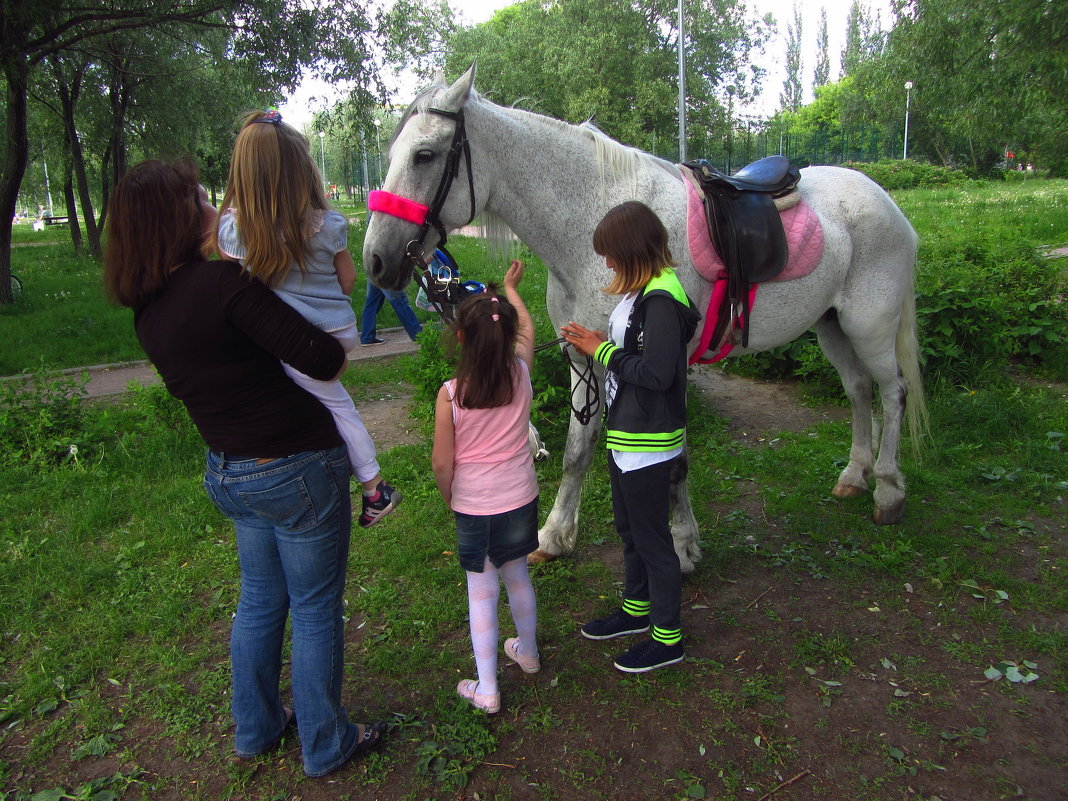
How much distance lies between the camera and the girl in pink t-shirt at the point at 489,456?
2291 millimetres

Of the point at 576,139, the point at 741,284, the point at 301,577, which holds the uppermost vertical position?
the point at 576,139

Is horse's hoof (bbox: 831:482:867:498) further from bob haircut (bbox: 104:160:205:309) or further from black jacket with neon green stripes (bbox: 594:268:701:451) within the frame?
bob haircut (bbox: 104:160:205:309)

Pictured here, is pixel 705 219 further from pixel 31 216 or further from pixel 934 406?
pixel 31 216

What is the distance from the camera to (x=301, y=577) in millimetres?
2125

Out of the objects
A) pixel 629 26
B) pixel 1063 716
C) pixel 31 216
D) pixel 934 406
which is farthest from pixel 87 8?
pixel 31 216

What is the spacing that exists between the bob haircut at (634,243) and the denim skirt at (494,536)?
2.82ft

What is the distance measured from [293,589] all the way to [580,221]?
1888mm

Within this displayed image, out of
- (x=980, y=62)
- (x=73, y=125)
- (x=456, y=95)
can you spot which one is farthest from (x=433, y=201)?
(x=73, y=125)

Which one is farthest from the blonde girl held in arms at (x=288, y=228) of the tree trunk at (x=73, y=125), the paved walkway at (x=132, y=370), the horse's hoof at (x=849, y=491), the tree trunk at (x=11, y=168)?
the tree trunk at (x=73, y=125)

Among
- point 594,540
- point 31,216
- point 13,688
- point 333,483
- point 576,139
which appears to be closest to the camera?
point 333,483

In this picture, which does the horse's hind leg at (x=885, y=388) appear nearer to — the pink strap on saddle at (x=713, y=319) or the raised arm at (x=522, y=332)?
the pink strap on saddle at (x=713, y=319)

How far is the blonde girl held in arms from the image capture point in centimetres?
183

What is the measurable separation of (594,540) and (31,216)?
7760 centimetres

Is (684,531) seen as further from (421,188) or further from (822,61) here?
(822,61)
